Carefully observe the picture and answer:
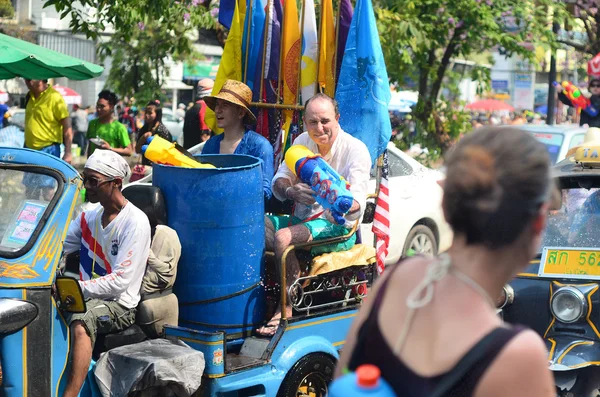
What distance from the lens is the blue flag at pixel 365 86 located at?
630 cm

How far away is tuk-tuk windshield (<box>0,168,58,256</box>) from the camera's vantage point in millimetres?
4367

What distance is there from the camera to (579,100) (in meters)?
11.6

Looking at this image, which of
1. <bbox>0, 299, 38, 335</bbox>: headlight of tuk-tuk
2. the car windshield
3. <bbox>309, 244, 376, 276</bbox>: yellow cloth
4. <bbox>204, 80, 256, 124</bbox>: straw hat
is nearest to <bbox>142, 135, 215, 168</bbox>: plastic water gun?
<bbox>204, 80, 256, 124</bbox>: straw hat

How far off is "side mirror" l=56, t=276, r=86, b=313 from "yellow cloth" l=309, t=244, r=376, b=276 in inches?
60.9

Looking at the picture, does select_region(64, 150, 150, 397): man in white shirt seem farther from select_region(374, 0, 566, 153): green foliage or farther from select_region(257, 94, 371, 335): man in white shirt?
select_region(374, 0, 566, 153): green foliage

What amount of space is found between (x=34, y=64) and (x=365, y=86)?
409cm

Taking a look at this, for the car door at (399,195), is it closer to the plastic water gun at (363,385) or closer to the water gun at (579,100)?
the water gun at (579,100)

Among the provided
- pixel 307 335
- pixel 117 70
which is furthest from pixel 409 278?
pixel 117 70

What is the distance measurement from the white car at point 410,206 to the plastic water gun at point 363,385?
7.59 m

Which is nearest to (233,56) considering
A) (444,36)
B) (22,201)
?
(22,201)

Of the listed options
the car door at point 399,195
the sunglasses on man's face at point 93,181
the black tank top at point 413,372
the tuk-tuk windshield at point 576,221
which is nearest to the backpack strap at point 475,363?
the black tank top at point 413,372

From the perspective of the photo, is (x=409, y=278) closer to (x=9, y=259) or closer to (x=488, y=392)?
(x=488, y=392)

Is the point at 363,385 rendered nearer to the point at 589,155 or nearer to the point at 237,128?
the point at 589,155

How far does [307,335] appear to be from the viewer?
5.41m
